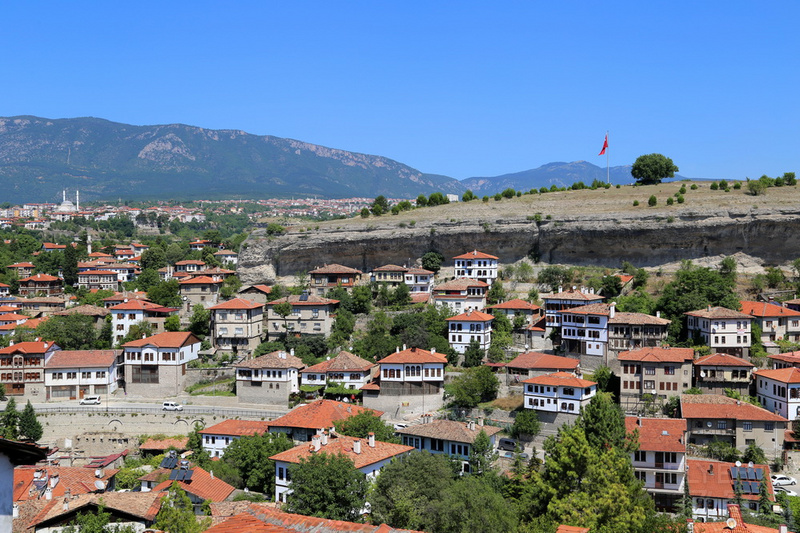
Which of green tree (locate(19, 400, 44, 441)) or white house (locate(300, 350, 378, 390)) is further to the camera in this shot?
white house (locate(300, 350, 378, 390))

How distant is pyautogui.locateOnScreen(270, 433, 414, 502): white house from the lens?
1287 inches

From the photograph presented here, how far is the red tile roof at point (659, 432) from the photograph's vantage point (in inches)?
1326

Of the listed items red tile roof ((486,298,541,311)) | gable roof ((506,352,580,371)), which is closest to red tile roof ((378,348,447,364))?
gable roof ((506,352,580,371))

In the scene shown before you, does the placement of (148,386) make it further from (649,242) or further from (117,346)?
(649,242)

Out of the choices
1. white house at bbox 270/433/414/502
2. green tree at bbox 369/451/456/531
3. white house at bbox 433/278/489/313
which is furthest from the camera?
white house at bbox 433/278/489/313

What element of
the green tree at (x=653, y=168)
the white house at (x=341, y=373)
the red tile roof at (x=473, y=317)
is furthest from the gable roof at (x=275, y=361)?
the green tree at (x=653, y=168)

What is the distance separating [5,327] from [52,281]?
15398mm

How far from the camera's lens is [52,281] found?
2884 inches

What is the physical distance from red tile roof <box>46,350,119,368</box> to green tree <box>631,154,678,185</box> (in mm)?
55556

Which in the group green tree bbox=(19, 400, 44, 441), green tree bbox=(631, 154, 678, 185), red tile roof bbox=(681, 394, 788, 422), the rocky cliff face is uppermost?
green tree bbox=(631, 154, 678, 185)

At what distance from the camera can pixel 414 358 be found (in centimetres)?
4319

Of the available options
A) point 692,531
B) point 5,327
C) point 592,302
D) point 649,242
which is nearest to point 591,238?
point 649,242

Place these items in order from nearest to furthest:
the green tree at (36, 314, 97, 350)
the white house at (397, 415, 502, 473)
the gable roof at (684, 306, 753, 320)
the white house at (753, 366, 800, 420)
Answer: the white house at (397, 415, 502, 473) < the white house at (753, 366, 800, 420) < the gable roof at (684, 306, 753, 320) < the green tree at (36, 314, 97, 350)

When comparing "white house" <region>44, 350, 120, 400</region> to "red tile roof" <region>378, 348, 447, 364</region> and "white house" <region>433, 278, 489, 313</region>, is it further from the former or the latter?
"white house" <region>433, 278, 489, 313</region>
